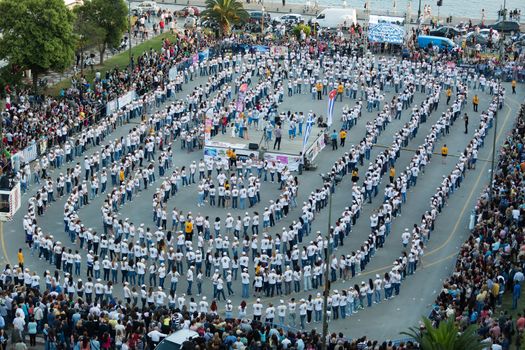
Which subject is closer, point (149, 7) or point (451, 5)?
point (149, 7)

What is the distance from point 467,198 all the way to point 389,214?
6.34 metres

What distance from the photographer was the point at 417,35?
79.8 m

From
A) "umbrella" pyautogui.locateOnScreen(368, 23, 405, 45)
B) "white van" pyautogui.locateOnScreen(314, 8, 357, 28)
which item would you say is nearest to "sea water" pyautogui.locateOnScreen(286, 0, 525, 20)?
"white van" pyautogui.locateOnScreen(314, 8, 357, 28)

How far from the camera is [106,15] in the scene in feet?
234

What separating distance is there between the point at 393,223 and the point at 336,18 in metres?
36.2

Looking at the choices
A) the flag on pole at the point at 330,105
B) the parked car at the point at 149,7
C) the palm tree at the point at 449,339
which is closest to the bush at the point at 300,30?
the parked car at the point at 149,7

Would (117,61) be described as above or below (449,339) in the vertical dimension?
above

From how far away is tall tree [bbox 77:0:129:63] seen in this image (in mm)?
71125

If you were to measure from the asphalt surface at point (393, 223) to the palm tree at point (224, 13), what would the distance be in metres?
16.9

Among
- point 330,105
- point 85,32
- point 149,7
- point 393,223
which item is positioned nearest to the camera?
point 393,223

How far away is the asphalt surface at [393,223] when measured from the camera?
4206cm

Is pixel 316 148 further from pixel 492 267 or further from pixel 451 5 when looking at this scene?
pixel 451 5

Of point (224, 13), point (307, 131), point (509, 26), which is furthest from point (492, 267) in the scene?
point (509, 26)

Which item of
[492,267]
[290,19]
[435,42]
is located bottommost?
[492,267]
